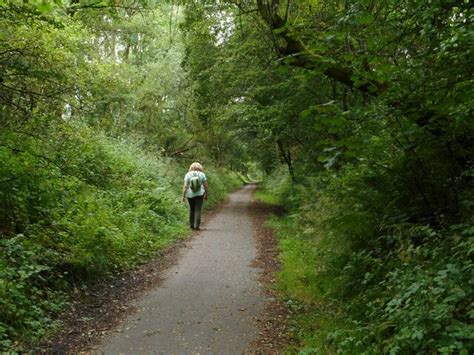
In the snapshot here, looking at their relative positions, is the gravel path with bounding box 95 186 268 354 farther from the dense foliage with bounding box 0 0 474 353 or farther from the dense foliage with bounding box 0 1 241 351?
the dense foliage with bounding box 0 1 241 351

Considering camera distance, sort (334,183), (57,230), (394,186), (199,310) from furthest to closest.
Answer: (334,183) → (57,230) → (394,186) → (199,310)

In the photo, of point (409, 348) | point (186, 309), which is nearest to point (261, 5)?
point (186, 309)

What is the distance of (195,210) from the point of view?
1415 centimetres

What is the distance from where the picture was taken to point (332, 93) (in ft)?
46.3

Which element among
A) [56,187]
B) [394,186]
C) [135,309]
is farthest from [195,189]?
[394,186]

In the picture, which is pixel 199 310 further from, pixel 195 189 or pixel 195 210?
pixel 195 210

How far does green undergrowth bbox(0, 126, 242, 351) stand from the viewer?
5539 millimetres

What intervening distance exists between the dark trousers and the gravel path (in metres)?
A: 3.22

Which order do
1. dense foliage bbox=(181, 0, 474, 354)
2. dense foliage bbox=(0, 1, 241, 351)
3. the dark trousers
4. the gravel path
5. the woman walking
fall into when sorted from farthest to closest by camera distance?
the dark trousers
the woman walking
dense foliage bbox=(0, 1, 241, 351)
the gravel path
dense foliage bbox=(181, 0, 474, 354)

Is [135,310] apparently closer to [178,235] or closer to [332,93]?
[178,235]

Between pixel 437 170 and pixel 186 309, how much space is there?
431 cm

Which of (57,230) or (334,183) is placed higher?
(334,183)

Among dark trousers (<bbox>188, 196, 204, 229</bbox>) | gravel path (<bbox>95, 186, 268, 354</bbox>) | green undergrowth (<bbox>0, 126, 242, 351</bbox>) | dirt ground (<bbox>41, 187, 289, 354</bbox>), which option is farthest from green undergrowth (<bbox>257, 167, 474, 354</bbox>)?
dark trousers (<bbox>188, 196, 204, 229</bbox>)

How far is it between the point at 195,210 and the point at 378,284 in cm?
932
